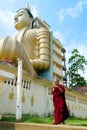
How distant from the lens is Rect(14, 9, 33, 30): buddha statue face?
23125 mm

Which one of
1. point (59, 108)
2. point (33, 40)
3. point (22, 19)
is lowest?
point (59, 108)

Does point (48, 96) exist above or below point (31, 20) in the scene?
below

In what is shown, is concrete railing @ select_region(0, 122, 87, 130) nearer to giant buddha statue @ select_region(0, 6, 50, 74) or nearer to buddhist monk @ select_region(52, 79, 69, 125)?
buddhist monk @ select_region(52, 79, 69, 125)

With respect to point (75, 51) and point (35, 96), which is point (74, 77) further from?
point (35, 96)

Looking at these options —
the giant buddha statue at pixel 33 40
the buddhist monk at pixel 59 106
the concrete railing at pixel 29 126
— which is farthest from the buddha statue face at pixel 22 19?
the concrete railing at pixel 29 126

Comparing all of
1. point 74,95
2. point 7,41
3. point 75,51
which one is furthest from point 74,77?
point 7,41

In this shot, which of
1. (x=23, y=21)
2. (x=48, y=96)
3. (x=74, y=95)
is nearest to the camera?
(x=48, y=96)

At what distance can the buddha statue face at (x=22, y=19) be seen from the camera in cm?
2312

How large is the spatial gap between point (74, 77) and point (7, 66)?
65.9 feet

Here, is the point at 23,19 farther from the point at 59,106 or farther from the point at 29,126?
the point at 29,126

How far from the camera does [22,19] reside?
76.3ft

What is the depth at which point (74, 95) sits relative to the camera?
15000 mm

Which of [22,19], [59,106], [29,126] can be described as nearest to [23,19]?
[22,19]

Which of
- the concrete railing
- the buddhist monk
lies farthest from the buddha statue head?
the concrete railing
